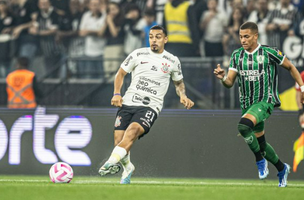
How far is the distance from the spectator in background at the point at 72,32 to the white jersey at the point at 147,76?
5.83 meters

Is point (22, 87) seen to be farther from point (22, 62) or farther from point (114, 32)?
point (114, 32)

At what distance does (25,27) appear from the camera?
600 inches

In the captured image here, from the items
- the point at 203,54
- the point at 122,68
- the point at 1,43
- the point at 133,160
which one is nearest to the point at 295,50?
the point at 203,54

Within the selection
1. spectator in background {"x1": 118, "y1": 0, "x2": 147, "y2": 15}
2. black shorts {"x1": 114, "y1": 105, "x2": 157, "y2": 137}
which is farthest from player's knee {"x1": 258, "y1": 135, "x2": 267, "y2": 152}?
spectator in background {"x1": 118, "y1": 0, "x2": 147, "y2": 15}

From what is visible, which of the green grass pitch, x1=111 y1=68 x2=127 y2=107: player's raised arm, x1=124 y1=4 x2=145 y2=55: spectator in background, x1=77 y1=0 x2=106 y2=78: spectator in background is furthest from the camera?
x1=77 y1=0 x2=106 y2=78: spectator in background

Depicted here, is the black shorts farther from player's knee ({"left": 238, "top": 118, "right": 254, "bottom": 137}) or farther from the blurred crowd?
the blurred crowd

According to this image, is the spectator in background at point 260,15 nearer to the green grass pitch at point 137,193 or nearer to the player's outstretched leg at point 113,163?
the player's outstretched leg at point 113,163

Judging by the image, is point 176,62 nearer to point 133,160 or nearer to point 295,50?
point 133,160

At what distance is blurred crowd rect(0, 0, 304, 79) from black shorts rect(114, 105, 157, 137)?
4459 millimetres

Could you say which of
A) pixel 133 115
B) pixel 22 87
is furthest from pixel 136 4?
pixel 133 115

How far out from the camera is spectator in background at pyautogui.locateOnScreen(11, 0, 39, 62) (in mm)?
15023

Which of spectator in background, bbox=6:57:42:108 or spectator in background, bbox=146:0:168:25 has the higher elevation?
spectator in background, bbox=146:0:168:25

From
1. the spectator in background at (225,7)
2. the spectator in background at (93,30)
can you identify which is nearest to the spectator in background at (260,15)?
the spectator in background at (225,7)

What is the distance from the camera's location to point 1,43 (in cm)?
1519
